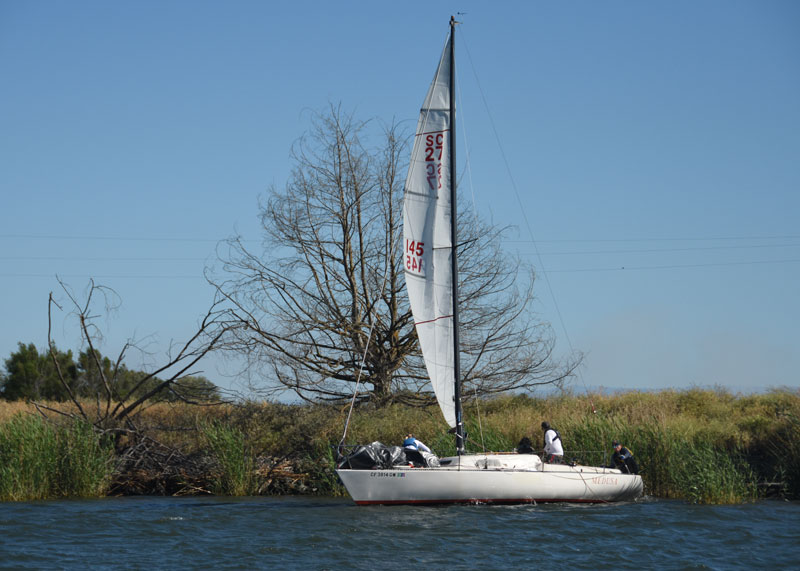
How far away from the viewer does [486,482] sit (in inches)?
715

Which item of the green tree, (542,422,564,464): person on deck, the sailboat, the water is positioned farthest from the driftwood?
the green tree

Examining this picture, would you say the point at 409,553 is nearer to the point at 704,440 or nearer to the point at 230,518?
the point at 230,518

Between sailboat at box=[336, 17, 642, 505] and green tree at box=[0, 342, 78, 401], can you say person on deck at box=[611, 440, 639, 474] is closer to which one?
sailboat at box=[336, 17, 642, 505]

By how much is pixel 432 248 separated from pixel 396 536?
697 centimetres

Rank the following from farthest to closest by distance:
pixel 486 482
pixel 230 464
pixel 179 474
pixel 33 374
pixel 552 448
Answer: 1. pixel 33 374
2. pixel 179 474
3. pixel 230 464
4. pixel 552 448
5. pixel 486 482

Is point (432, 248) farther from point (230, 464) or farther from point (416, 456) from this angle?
point (230, 464)

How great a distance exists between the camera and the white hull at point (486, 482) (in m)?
18.0

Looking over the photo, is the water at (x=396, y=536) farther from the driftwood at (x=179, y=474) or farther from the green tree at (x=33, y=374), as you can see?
the green tree at (x=33, y=374)

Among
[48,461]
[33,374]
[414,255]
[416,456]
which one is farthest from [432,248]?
[33,374]

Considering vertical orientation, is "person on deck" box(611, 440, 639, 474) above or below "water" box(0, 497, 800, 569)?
above

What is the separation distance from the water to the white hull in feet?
0.92

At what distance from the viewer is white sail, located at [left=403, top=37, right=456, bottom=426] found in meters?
19.8

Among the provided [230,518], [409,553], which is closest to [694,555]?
[409,553]

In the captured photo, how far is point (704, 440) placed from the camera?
21.1 m
